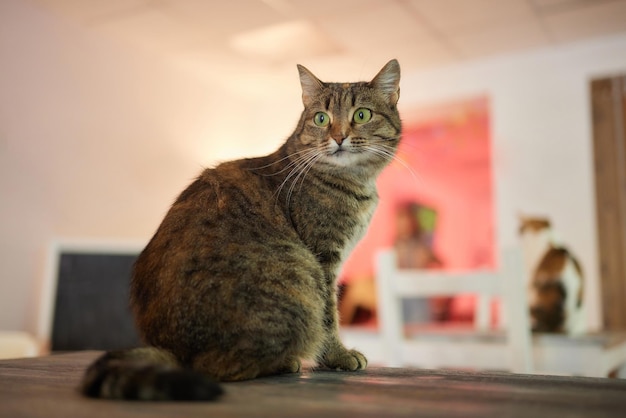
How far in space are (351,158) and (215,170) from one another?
284mm

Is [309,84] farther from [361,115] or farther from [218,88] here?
[218,88]

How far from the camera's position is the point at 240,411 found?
0.63 m

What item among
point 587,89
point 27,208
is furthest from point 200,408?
point 587,89

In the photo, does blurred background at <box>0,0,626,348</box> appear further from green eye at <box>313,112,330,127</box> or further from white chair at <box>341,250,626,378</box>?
green eye at <box>313,112,330,127</box>

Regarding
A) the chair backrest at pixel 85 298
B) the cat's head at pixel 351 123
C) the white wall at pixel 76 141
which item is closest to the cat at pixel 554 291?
the cat's head at pixel 351 123

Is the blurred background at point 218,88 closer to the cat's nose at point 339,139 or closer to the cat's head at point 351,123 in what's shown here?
the cat's head at point 351,123

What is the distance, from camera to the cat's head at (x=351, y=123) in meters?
1.19

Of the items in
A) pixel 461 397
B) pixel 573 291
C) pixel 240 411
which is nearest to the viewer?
pixel 240 411

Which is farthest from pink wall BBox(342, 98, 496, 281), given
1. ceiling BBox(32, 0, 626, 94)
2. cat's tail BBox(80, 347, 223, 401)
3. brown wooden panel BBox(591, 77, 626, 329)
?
cat's tail BBox(80, 347, 223, 401)

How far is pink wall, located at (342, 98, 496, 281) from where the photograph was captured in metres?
5.12

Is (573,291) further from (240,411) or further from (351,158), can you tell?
(240,411)

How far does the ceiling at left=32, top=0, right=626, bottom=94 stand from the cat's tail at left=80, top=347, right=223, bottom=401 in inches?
115

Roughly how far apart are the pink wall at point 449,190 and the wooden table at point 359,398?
13.6ft

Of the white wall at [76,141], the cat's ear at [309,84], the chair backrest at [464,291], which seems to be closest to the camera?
the cat's ear at [309,84]
